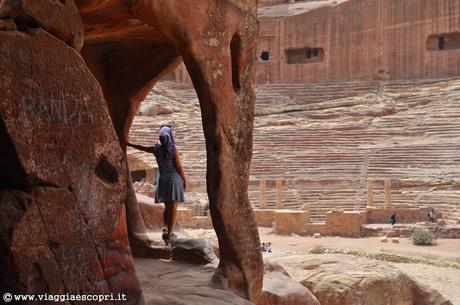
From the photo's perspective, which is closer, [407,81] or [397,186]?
[397,186]

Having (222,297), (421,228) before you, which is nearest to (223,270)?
(222,297)

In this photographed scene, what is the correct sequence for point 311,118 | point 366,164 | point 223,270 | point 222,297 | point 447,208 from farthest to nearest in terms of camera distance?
1. point 311,118
2. point 366,164
3. point 447,208
4. point 223,270
5. point 222,297

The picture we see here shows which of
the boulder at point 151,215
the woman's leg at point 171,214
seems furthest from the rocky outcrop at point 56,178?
the boulder at point 151,215

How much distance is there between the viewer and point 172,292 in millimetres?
5586

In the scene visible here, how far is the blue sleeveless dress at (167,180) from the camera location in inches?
271

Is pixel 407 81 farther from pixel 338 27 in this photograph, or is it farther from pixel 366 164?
pixel 366 164

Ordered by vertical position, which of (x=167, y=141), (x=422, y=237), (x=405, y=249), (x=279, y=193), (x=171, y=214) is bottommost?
(x=405, y=249)

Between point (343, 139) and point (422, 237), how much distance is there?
1302 centimetres

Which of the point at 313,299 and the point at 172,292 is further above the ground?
the point at 172,292

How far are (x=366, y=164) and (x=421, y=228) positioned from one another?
8207 mm

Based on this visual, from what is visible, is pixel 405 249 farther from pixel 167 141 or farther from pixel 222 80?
pixel 222 80

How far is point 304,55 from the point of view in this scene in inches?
1609

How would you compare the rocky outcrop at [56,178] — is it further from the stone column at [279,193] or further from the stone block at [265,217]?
the stone column at [279,193]

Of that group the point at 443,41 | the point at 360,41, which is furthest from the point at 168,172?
the point at 443,41
